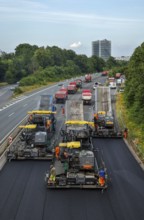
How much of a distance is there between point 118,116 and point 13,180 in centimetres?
2507

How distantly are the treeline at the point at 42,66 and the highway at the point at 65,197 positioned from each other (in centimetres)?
7714

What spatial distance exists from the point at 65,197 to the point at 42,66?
124m

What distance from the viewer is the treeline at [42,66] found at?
115m

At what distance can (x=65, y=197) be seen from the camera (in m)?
18.9

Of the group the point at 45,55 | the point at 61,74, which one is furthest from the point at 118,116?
the point at 45,55

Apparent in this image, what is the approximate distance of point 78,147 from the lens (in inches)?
955

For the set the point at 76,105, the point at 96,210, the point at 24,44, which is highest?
the point at 24,44

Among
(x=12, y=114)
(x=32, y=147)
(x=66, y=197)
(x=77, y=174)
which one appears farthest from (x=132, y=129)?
(x=12, y=114)

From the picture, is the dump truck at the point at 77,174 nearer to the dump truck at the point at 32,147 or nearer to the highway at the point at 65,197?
the highway at the point at 65,197

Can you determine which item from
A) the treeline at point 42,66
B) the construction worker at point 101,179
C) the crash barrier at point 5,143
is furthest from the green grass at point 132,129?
the treeline at point 42,66

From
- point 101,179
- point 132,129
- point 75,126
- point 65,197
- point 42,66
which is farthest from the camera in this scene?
point 42,66

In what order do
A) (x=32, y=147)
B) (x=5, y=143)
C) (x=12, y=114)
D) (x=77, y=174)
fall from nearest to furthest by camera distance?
(x=77, y=174) < (x=32, y=147) < (x=5, y=143) < (x=12, y=114)

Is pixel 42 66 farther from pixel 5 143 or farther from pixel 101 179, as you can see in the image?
pixel 101 179

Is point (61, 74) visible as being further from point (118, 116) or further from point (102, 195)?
point (102, 195)
